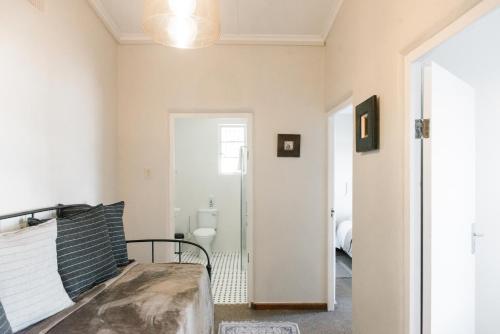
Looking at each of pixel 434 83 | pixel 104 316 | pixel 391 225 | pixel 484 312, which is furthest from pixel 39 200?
pixel 484 312

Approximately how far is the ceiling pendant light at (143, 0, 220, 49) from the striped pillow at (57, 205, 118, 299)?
3.71 feet

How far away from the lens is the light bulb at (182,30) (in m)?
1.43

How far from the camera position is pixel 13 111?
1426 mm

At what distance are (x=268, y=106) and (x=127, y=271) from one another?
6.41 feet

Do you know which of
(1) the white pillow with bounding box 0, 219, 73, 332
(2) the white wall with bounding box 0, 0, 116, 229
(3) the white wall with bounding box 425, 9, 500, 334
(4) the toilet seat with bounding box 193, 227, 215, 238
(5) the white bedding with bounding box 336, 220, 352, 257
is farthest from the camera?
(4) the toilet seat with bounding box 193, 227, 215, 238

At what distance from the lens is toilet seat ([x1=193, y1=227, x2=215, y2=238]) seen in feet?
13.4

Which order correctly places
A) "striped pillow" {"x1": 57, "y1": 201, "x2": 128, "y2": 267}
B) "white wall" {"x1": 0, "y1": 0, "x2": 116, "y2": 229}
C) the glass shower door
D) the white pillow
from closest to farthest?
the white pillow → "white wall" {"x1": 0, "y1": 0, "x2": 116, "y2": 229} → "striped pillow" {"x1": 57, "y1": 201, "x2": 128, "y2": 267} → the glass shower door

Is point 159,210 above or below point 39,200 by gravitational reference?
below

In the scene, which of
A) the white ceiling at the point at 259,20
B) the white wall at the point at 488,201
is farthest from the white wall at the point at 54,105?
the white wall at the point at 488,201

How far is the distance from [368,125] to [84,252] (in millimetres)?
1805

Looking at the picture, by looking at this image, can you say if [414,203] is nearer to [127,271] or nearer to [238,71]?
[127,271]

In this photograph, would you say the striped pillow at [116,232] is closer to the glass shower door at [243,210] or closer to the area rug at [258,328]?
the area rug at [258,328]

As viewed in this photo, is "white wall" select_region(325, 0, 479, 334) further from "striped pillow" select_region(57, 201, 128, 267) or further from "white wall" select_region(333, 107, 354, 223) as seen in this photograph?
"white wall" select_region(333, 107, 354, 223)

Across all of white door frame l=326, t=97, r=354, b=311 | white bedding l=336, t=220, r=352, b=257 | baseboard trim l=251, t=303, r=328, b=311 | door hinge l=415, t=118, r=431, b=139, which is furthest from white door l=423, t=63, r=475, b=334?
white bedding l=336, t=220, r=352, b=257
